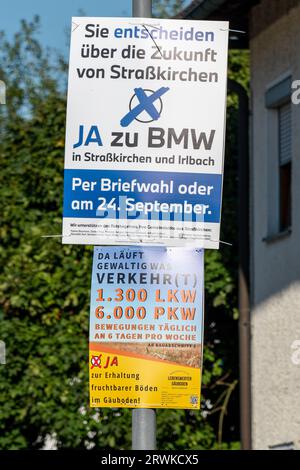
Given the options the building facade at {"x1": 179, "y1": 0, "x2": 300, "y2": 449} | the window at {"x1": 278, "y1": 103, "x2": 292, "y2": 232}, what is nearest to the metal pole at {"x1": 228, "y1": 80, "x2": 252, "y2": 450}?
the building facade at {"x1": 179, "y1": 0, "x2": 300, "y2": 449}

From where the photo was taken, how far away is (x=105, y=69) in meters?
6.24

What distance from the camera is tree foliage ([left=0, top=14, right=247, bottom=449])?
50.6 ft

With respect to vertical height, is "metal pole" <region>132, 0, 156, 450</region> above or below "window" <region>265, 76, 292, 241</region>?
below

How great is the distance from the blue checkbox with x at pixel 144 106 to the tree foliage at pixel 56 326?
9.13 metres

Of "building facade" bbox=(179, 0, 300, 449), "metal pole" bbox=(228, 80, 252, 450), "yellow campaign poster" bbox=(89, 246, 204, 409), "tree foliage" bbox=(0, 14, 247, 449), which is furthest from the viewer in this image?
"tree foliage" bbox=(0, 14, 247, 449)

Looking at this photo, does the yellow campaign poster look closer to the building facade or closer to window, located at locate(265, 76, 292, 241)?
the building facade

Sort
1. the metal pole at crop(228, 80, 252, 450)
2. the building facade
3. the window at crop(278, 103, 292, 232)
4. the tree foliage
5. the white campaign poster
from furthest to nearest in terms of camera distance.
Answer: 1. the tree foliage
2. the metal pole at crop(228, 80, 252, 450)
3. the window at crop(278, 103, 292, 232)
4. the building facade
5. the white campaign poster

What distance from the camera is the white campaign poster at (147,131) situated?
6.11 meters

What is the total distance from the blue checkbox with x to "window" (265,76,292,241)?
7.33 metres

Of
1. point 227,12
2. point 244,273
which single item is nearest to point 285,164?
point 244,273

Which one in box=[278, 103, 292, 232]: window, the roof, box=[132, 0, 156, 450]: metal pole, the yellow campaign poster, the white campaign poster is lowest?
box=[132, 0, 156, 450]: metal pole

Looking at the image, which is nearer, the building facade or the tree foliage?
the building facade

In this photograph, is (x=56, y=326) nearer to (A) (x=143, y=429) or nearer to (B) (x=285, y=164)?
(B) (x=285, y=164)

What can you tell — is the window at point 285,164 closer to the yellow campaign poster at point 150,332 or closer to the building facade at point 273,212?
the building facade at point 273,212
